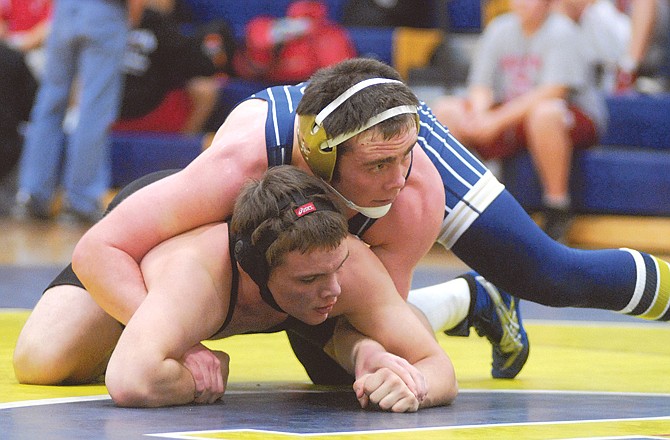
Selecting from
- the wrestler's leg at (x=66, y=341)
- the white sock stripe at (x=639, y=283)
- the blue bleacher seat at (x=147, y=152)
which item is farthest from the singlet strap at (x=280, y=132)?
the blue bleacher seat at (x=147, y=152)

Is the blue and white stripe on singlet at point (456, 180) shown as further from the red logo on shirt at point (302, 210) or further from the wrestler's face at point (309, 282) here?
the red logo on shirt at point (302, 210)

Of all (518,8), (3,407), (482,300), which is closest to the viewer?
(3,407)

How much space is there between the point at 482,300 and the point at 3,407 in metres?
1.51

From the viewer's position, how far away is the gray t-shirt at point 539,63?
7840 mm

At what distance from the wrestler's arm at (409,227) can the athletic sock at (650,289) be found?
68cm

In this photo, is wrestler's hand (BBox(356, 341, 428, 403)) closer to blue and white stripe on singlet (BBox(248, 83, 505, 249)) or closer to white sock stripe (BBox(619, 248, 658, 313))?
blue and white stripe on singlet (BBox(248, 83, 505, 249))

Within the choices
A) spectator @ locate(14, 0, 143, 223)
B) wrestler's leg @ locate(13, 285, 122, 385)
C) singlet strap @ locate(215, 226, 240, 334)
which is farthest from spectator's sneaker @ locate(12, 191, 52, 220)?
singlet strap @ locate(215, 226, 240, 334)

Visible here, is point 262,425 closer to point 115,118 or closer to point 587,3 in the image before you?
point 587,3

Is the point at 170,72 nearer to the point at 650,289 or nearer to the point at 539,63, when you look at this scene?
the point at 539,63

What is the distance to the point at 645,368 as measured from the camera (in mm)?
4109

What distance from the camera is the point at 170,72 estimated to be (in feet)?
30.2

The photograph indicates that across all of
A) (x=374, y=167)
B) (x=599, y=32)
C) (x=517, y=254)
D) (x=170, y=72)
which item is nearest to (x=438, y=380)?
(x=374, y=167)

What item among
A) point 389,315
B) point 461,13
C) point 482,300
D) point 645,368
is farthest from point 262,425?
point 461,13

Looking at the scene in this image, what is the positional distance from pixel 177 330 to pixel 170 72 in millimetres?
6244
